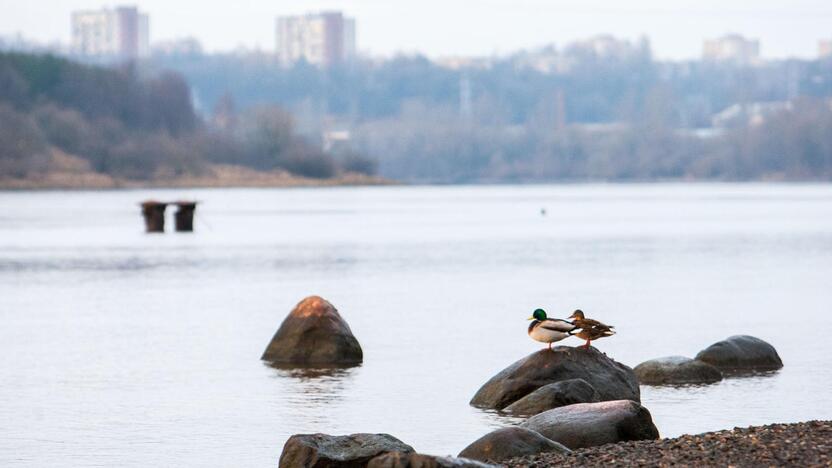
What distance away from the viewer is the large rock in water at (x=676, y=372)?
82.8 ft

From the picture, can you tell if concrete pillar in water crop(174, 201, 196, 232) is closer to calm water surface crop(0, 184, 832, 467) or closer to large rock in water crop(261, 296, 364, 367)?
calm water surface crop(0, 184, 832, 467)

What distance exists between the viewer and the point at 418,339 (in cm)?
3288

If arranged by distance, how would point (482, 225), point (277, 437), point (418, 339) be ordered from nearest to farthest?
point (277, 437), point (418, 339), point (482, 225)

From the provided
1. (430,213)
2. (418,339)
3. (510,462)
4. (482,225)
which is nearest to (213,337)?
(418,339)

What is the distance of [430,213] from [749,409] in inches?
4601

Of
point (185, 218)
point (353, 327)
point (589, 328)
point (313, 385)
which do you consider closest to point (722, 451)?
point (589, 328)

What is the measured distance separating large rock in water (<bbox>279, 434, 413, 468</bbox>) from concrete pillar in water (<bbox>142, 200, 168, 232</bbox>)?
71.4 metres

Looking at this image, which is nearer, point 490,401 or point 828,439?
point 828,439

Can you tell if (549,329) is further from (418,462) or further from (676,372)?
(418,462)

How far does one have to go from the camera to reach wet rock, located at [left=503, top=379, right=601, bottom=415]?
20547mm

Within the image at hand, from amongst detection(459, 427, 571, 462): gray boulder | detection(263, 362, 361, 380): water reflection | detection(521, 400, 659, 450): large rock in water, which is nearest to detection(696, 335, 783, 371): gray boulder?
detection(263, 362, 361, 380): water reflection

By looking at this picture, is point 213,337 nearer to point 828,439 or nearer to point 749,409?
point 749,409

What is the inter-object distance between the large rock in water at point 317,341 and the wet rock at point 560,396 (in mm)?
7795

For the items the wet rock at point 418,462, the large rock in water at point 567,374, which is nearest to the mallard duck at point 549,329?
the large rock in water at point 567,374
